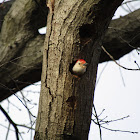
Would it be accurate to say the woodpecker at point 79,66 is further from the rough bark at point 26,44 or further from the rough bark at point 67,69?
the rough bark at point 26,44

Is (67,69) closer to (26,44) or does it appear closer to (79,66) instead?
(79,66)

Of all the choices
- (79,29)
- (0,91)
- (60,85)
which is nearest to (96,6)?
(79,29)

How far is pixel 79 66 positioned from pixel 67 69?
128 mm

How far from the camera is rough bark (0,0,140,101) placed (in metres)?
4.04

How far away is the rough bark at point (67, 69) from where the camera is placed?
236cm

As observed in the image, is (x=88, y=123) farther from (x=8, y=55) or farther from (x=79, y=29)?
(x=8, y=55)

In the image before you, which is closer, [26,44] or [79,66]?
[79,66]

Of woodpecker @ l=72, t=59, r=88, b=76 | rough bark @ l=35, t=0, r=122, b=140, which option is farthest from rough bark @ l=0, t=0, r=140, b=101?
woodpecker @ l=72, t=59, r=88, b=76

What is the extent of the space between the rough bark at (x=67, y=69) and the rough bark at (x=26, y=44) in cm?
156

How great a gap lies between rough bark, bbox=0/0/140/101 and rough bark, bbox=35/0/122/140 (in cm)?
156

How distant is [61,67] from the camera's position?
2.43 meters

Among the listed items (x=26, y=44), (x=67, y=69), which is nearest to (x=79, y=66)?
(x=67, y=69)

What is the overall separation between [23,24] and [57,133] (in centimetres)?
241

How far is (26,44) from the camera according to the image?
4.17 meters
